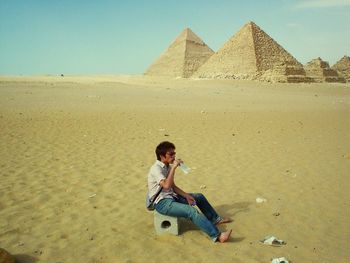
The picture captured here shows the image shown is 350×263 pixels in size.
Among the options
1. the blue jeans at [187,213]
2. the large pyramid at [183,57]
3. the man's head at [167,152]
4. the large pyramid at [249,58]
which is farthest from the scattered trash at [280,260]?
the large pyramid at [183,57]

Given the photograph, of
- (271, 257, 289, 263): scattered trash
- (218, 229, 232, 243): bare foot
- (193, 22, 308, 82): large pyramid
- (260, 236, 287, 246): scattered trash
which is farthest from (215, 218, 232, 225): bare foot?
(193, 22, 308, 82): large pyramid

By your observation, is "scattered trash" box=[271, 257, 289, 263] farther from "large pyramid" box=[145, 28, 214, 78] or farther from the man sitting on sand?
"large pyramid" box=[145, 28, 214, 78]

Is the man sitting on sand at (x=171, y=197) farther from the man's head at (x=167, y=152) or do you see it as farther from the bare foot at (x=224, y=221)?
the bare foot at (x=224, y=221)

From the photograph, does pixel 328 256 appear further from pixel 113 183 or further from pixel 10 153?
pixel 10 153

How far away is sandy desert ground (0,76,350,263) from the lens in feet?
14.6

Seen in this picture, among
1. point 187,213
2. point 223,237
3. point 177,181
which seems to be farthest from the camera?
point 177,181

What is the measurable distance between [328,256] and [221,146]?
Result: 19.4 ft

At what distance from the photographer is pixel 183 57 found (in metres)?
96.9

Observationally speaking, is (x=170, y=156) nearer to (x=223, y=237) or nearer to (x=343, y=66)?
(x=223, y=237)

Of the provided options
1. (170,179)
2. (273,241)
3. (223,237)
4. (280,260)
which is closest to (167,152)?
(170,179)

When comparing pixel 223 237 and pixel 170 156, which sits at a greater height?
pixel 170 156

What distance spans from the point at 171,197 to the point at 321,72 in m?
61.7

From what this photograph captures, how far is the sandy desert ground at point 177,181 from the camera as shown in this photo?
4.45m

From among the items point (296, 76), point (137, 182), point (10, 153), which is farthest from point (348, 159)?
point (296, 76)
